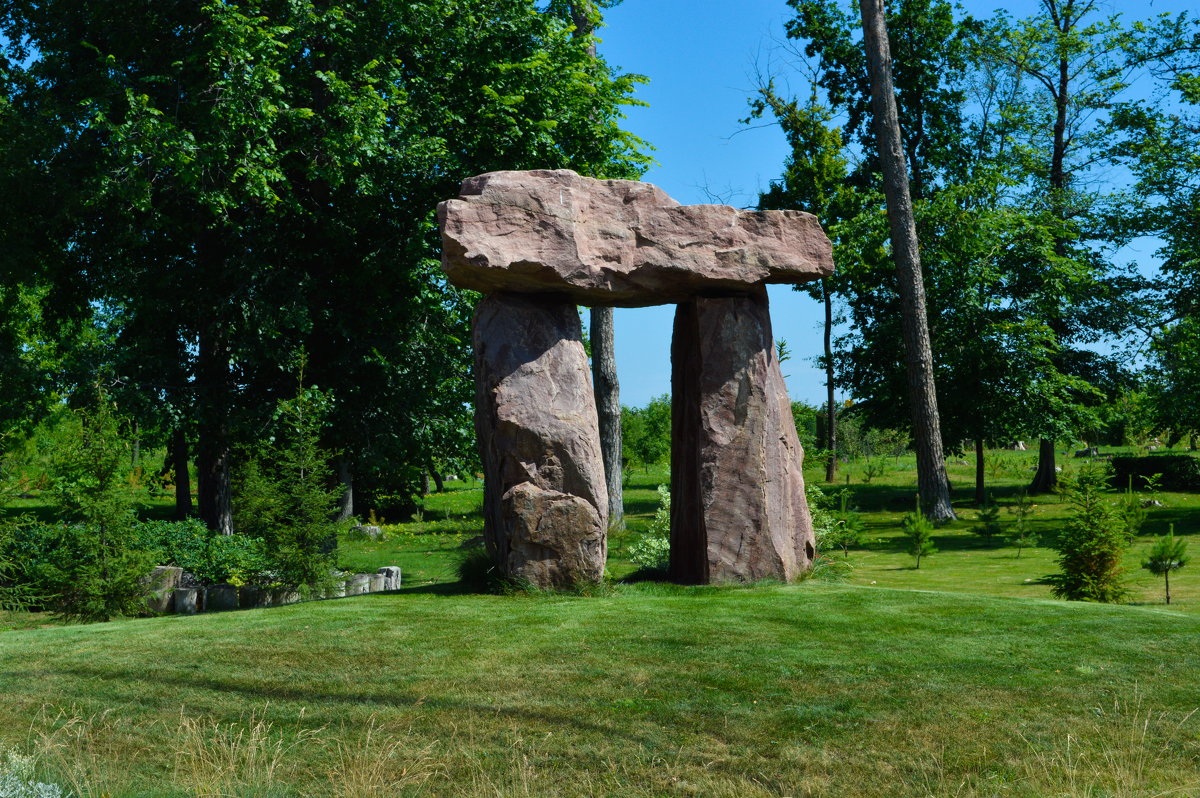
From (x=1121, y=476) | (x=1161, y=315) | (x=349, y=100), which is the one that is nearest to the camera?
(x=349, y=100)

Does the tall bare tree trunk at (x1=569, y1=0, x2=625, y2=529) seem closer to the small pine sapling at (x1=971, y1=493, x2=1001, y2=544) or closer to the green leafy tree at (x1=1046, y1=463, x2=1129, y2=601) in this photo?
the small pine sapling at (x1=971, y1=493, x2=1001, y2=544)

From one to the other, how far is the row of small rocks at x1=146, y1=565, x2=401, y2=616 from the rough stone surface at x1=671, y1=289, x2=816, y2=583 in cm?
385

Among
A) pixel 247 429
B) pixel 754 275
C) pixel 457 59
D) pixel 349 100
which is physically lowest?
pixel 247 429

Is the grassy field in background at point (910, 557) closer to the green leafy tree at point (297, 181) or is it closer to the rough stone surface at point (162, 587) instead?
the green leafy tree at point (297, 181)

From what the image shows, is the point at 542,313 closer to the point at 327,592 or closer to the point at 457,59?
the point at 327,592

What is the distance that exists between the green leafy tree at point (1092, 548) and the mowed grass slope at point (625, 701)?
116 centimetres

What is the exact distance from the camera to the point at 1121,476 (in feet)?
83.6

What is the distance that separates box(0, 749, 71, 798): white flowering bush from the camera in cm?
447

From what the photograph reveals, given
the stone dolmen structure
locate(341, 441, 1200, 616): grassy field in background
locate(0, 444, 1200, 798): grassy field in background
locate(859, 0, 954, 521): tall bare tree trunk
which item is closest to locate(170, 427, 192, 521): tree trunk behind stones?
locate(341, 441, 1200, 616): grassy field in background

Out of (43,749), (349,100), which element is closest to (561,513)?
(43,749)

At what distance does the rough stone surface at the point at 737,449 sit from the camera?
31.0ft

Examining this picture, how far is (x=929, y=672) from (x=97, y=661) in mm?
5763

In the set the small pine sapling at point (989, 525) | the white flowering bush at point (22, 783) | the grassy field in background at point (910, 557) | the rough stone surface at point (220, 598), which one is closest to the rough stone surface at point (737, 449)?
the grassy field in background at point (910, 557)

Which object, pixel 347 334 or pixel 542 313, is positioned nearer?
pixel 542 313
